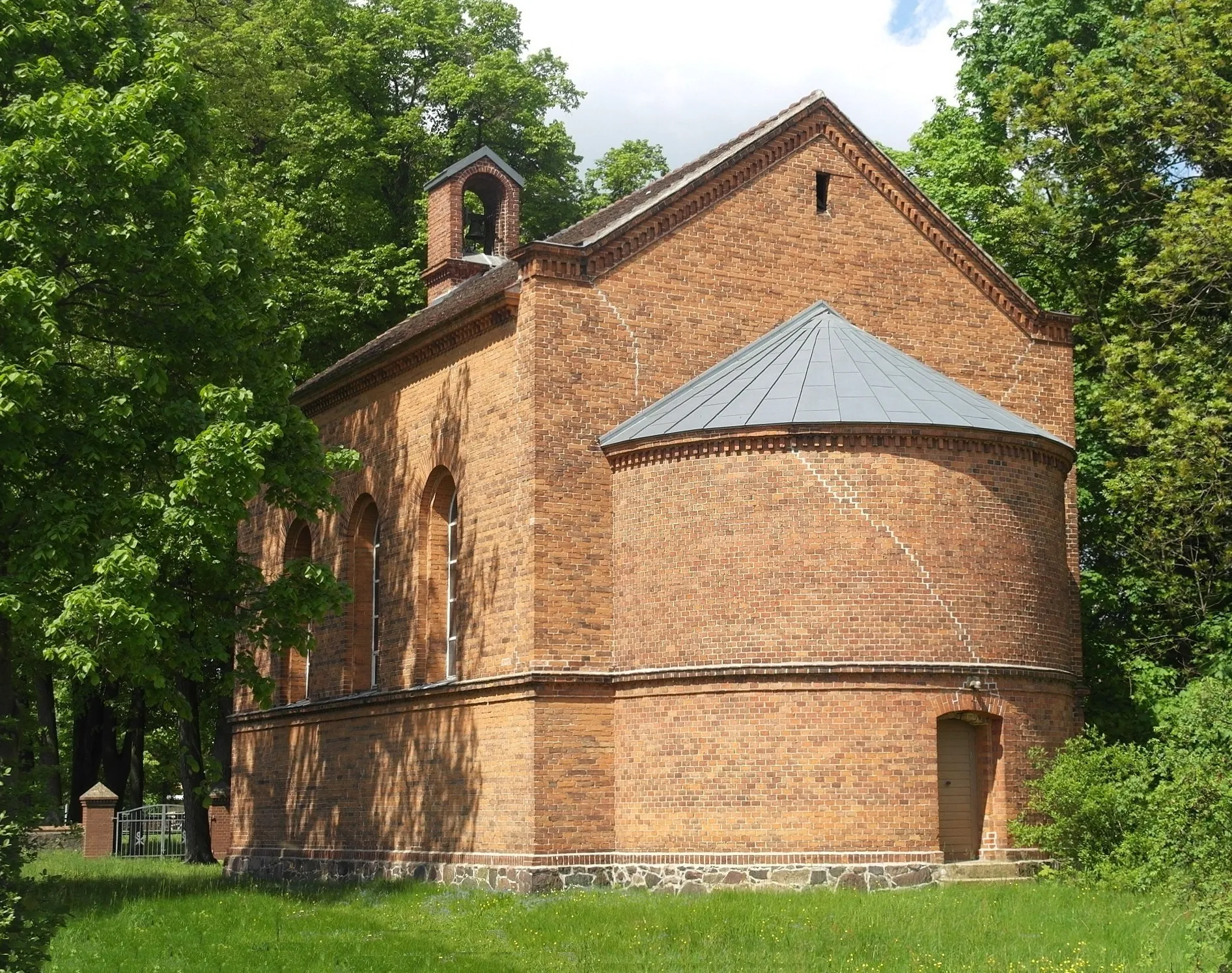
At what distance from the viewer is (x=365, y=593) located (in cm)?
2727

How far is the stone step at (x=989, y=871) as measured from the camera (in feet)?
66.2

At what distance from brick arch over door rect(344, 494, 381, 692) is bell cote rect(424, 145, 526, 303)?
6.57 m

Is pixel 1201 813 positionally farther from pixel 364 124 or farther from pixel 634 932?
pixel 364 124

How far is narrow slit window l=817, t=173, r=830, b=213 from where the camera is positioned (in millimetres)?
24766

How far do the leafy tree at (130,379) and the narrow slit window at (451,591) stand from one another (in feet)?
9.28

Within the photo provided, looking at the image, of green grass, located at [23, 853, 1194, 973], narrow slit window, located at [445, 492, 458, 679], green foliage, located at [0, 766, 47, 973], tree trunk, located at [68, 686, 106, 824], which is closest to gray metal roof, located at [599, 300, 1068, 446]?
narrow slit window, located at [445, 492, 458, 679]

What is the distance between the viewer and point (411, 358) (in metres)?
25.9

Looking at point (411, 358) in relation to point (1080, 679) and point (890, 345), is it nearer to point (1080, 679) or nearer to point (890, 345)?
point (890, 345)

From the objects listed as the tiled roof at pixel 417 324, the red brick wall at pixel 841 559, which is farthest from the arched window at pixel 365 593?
the red brick wall at pixel 841 559

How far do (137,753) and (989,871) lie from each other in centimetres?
3562

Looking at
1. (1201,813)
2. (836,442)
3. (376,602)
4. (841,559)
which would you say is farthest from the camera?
(376,602)

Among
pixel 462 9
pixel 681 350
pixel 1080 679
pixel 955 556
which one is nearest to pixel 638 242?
pixel 681 350

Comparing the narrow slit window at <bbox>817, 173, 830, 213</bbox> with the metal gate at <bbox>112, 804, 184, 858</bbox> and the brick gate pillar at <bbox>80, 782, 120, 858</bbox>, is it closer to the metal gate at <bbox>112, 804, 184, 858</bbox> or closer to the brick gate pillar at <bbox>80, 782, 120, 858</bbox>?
the brick gate pillar at <bbox>80, 782, 120, 858</bbox>

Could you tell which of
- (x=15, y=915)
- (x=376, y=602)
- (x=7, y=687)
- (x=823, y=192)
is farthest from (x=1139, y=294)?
(x=15, y=915)
